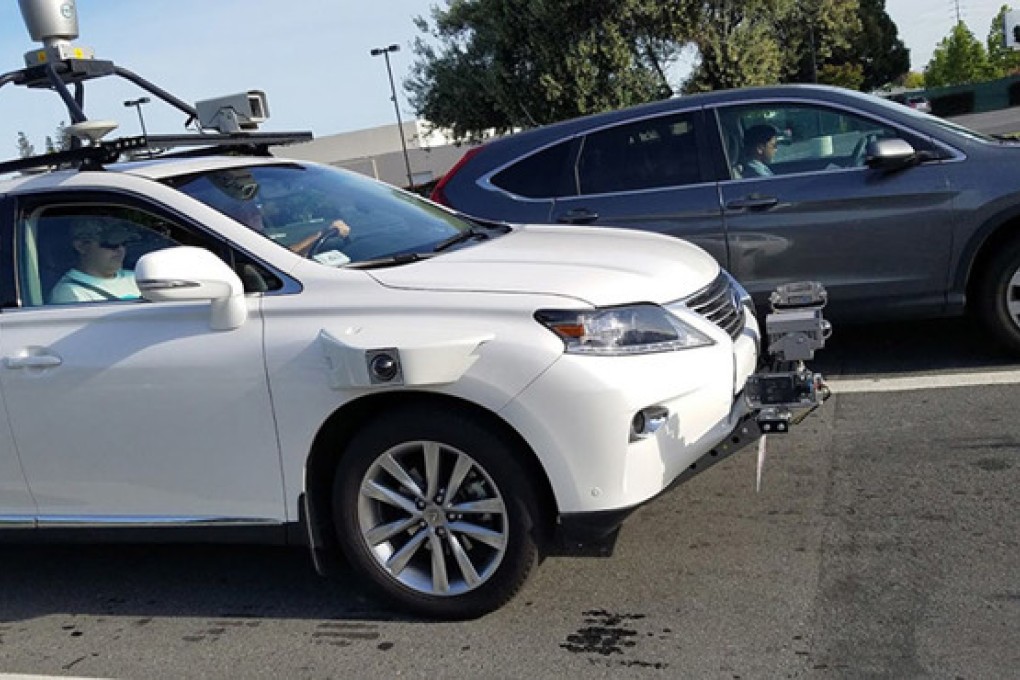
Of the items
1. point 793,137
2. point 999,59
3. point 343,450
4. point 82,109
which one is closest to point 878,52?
point 999,59

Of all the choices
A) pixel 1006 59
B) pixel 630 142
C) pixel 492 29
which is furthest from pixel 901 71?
pixel 630 142

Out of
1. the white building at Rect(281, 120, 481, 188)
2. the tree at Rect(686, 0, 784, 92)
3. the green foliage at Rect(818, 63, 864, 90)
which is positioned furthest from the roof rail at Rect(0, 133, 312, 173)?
the green foliage at Rect(818, 63, 864, 90)

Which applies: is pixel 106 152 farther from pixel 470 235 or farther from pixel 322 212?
pixel 470 235

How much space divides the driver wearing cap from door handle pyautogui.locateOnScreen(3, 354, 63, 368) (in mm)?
268

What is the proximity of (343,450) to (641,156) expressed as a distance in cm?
328

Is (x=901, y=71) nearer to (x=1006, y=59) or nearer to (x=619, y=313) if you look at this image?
(x=1006, y=59)

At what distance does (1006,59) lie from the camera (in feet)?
230

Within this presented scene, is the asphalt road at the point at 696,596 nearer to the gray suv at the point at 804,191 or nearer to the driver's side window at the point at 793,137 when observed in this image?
the gray suv at the point at 804,191

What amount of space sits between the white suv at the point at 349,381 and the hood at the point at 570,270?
1 cm

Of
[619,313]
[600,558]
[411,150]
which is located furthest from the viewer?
[411,150]

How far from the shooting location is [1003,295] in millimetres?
5504

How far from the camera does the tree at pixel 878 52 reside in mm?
66250

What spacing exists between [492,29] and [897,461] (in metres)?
22.6

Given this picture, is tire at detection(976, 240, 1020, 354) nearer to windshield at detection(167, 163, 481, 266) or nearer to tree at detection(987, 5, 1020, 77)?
windshield at detection(167, 163, 481, 266)
